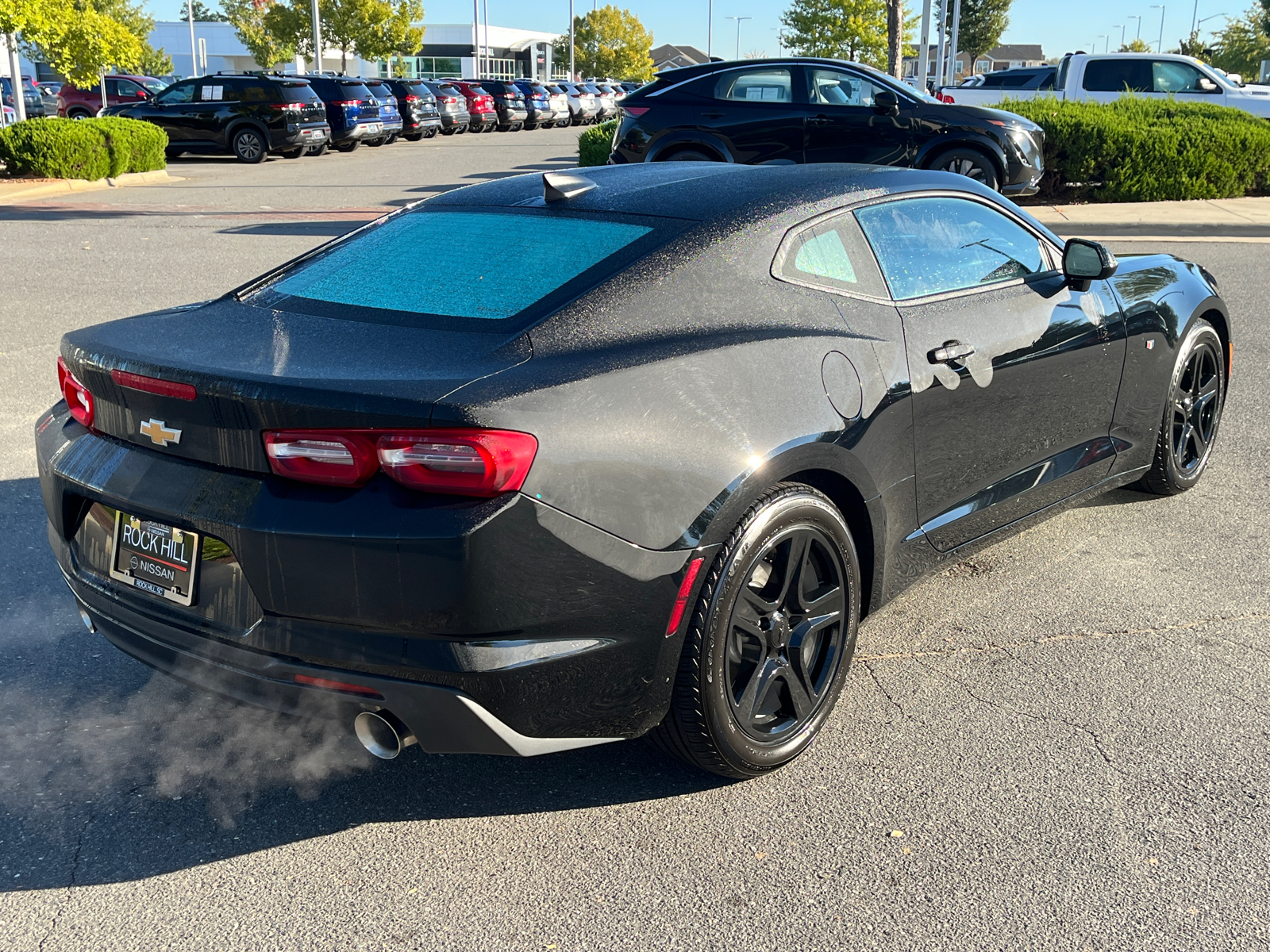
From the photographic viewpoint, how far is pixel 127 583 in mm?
2943

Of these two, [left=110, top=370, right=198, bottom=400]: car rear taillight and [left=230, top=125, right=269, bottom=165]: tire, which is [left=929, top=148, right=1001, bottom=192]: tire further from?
[left=230, top=125, right=269, bottom=165]: tire

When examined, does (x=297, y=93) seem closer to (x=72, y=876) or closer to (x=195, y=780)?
(x=195, y=780)

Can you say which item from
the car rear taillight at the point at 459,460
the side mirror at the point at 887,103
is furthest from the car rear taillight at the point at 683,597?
the side mirror at the point at 887,103

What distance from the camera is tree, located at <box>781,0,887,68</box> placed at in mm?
54156

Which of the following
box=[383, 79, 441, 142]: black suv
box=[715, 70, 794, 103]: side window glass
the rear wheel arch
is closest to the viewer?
the rear wheel arch

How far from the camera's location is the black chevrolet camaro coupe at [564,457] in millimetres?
2547

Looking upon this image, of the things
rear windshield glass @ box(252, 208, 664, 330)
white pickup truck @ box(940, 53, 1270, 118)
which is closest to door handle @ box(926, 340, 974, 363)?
rear windshield glass @ box(252, 208, 664, 330)

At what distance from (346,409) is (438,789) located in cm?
115

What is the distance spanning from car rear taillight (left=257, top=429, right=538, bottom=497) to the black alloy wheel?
2677 cm

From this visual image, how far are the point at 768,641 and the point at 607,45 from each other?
104 meters

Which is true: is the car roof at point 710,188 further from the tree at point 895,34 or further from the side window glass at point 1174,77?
the tree at point 895,34

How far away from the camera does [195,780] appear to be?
124 inches

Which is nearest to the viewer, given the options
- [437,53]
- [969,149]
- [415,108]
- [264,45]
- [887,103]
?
[969,149]

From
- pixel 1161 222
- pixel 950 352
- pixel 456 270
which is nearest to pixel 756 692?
pixel 950 352
